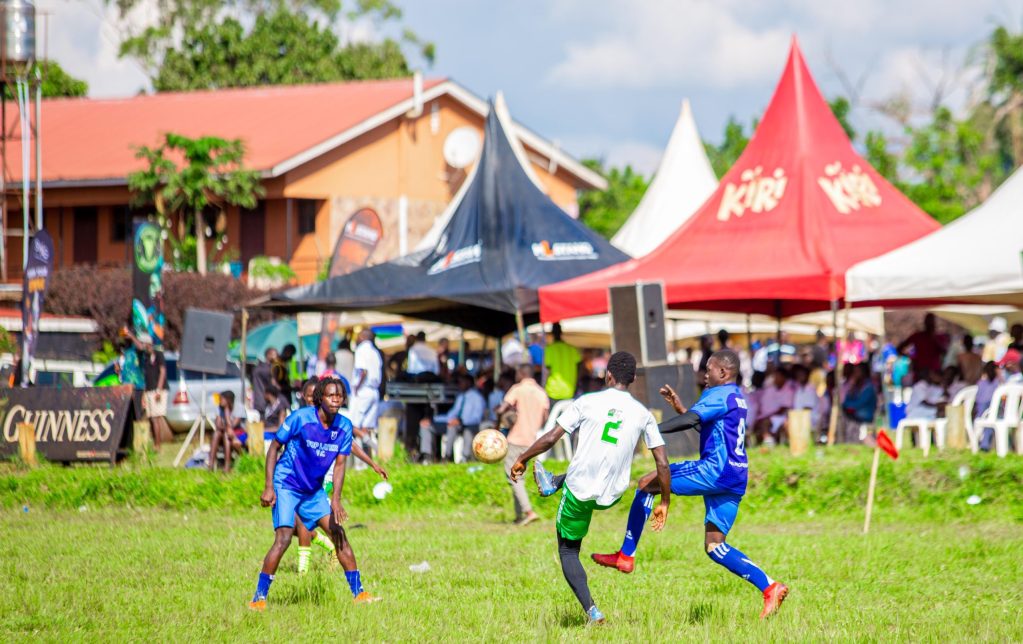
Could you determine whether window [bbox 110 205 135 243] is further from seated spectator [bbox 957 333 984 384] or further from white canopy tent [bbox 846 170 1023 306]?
white canopy tent [bbox 846 170 1023 306]

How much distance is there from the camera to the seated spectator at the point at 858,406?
18875mm

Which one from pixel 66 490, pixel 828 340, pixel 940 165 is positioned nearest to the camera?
pixel 66 490

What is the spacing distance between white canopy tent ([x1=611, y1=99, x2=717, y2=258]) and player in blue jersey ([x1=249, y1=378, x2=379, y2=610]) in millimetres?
17665

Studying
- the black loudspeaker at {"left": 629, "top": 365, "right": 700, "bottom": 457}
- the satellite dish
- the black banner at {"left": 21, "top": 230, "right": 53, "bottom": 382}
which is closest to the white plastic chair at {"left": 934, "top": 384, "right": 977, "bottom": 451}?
the black loudspeaker at {"left": 629, "top": 365, "right": 700, "bottom": 457}

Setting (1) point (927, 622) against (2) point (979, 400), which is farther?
(2) point (979, 400)

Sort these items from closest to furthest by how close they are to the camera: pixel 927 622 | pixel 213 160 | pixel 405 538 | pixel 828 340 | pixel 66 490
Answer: pixel 927 622 → pixel 405 538 → pixel 66 490 → pixel 828 340 → pixel 213 160

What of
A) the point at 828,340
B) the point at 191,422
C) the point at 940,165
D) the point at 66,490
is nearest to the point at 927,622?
the point at 66,490

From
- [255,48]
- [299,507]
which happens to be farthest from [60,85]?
[299,507]

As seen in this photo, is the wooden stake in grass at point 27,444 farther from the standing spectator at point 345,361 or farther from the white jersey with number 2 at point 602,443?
the white jersey with number 2 at point 602,443

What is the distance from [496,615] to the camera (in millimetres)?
9070

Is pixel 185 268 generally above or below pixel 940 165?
below

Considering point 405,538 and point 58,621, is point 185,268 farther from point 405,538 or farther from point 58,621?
point 58,621

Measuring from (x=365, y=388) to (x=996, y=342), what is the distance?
38.6ft

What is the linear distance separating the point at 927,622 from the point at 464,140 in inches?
1248
